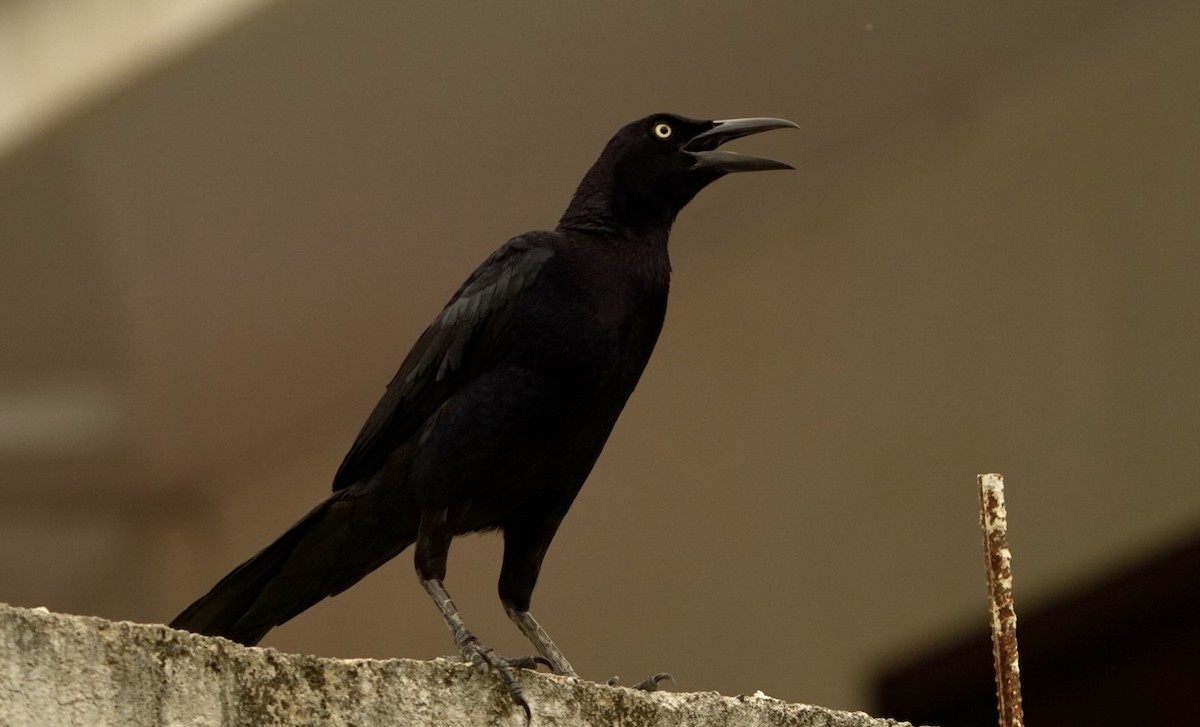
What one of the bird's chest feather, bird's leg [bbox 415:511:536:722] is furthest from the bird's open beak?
bird's leg [bbox 415:511:536:722]

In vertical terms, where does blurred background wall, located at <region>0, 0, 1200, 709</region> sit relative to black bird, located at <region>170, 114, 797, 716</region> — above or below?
above

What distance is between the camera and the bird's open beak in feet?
12.5

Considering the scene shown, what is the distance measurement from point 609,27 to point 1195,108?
6.60 feet

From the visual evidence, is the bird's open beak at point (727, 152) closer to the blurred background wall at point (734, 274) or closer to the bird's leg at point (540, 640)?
the bird's leg at point (540, 640)

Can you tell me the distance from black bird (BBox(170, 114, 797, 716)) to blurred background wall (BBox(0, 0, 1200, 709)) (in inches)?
123

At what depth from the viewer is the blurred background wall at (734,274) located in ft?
22.5

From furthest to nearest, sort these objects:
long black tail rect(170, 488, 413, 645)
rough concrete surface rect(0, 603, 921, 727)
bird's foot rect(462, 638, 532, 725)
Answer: long black tail rect(170, 488, 413, 645), bird's foot rect(462, 638, 532, 725), rough concrete surface rect(0, 603, 921, 727)

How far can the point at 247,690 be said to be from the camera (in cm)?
237

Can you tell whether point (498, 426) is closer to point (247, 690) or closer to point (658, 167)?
point (658, 167)

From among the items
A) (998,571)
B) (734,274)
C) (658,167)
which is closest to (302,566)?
(658,167)

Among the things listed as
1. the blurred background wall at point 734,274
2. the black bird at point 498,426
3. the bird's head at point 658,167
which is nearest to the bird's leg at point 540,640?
the black bird at point 498,426

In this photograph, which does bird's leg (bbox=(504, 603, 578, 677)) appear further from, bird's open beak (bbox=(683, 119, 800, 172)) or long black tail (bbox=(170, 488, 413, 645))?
bird's open beak (bbox=(683, 119, 800, 172))

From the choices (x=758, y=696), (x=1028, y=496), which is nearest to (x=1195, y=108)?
(x=1028, y=496)

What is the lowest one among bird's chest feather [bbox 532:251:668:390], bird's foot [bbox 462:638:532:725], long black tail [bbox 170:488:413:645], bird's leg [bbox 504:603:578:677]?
bird's foot [bbox 462:638:532:725]
